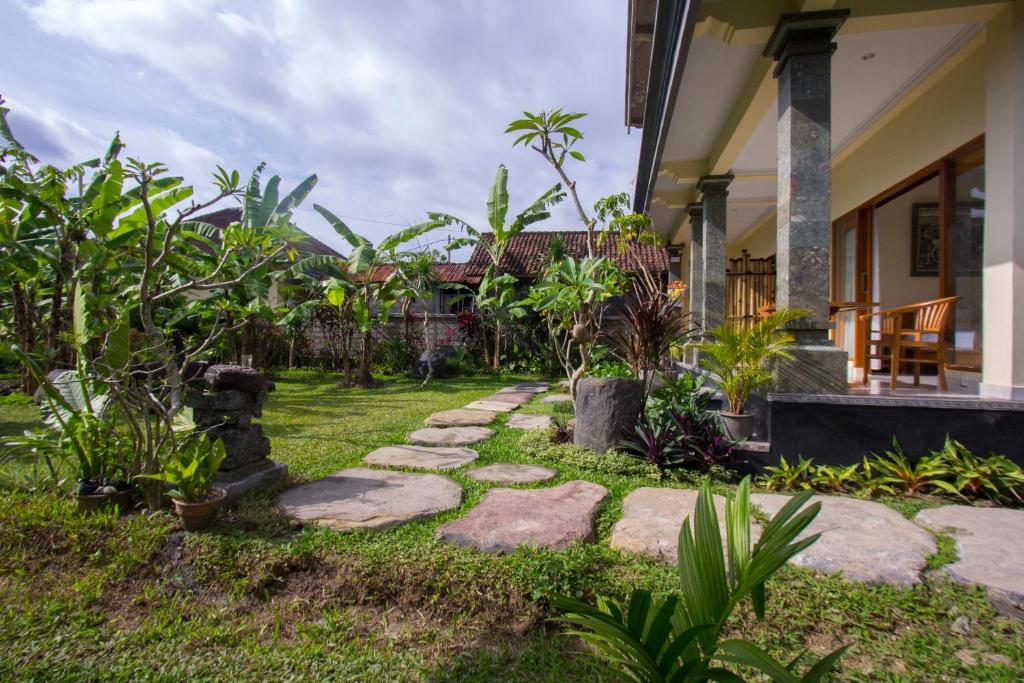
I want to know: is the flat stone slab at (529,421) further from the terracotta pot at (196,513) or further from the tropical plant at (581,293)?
the terracotta pot at (196,513)

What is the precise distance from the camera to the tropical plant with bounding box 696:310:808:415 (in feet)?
11.6

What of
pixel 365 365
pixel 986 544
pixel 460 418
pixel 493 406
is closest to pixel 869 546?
pixel 986 544

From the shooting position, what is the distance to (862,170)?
6793 mm

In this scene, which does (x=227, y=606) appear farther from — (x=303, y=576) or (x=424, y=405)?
(x=424, y=405)

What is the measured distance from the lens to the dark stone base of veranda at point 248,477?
2855 millimetres

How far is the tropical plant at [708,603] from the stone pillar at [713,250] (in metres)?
6.25

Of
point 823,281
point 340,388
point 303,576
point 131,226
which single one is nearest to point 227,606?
point 303,576

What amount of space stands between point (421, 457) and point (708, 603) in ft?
10.6

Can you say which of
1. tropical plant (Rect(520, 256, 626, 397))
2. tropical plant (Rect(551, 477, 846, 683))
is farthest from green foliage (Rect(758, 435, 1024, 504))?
tropical plant (Rect(551, 477, 846, 683))

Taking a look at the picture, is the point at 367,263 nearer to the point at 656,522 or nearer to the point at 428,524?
the point at 428,524

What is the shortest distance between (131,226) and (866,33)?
5.82 metres

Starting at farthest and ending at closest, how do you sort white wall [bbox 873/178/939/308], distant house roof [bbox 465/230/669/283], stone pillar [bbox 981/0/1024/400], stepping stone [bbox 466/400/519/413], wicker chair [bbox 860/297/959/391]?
distant house roof [bbox 465/230/669/283] < white wall [bbox 873/178/939/308] < stepping stone [bbox 466/400/519/413] < wicker chair [bbox 860/297/959/391] < stone pillar [bbox 981/0/1024/400]

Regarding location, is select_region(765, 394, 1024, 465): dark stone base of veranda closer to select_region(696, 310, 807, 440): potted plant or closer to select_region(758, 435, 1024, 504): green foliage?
select_region(758, 435, 1024, 504): green foliage

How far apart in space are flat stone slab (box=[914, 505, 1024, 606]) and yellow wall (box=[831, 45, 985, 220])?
3.84 metres
